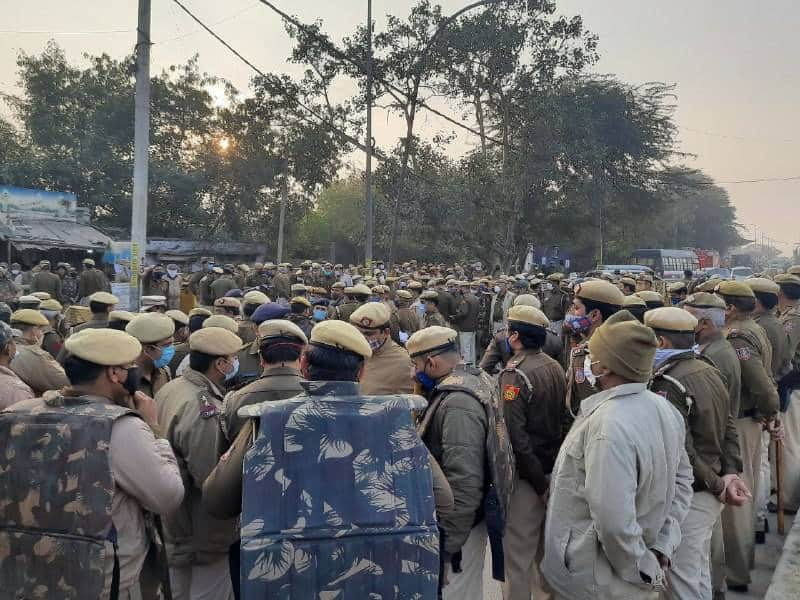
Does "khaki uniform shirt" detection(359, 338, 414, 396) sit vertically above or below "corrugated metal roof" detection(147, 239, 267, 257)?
below

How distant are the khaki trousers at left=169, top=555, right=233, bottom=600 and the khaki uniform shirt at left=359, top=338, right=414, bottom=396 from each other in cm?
178

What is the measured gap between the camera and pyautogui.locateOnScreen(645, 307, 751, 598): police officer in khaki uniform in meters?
3.63

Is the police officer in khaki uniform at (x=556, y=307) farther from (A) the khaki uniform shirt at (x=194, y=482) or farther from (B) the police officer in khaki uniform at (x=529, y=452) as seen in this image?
(A) the khaki uniform shirt at (x=194, y=482)

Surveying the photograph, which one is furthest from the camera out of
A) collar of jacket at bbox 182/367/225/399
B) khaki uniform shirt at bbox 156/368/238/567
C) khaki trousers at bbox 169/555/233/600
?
collar of jacket at bbox 182/367/225/399

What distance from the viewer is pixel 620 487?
8.57ft

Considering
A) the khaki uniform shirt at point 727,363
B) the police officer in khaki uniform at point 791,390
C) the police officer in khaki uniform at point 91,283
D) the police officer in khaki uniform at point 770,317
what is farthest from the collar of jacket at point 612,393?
the police officer in khaki uniform at point 91,283

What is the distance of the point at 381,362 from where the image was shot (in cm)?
498

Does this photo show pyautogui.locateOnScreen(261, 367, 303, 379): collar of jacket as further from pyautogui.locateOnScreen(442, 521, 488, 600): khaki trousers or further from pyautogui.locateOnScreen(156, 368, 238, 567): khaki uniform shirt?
pyautogui.locateOnScreen(442, 521, 488, 600): khaki trousers

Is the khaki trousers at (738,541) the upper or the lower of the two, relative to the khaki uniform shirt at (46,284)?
lower

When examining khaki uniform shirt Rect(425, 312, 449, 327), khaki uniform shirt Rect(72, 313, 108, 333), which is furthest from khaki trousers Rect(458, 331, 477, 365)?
khaki uniform shirt Rect(72, 313, 108, 333)

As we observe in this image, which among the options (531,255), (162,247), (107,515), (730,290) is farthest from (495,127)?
(107,515)

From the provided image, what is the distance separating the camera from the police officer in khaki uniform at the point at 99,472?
236 cm

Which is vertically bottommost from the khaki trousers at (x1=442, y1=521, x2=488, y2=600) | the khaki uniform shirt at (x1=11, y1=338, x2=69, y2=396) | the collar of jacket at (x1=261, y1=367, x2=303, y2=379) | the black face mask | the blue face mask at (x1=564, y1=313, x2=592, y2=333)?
the khaki trousers at (x1=442, y1=521, x2=488, y2=600)

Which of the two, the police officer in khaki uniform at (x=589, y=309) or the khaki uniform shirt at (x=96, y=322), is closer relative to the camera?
the police officer in khaki uniform at (x=589, y=309)
